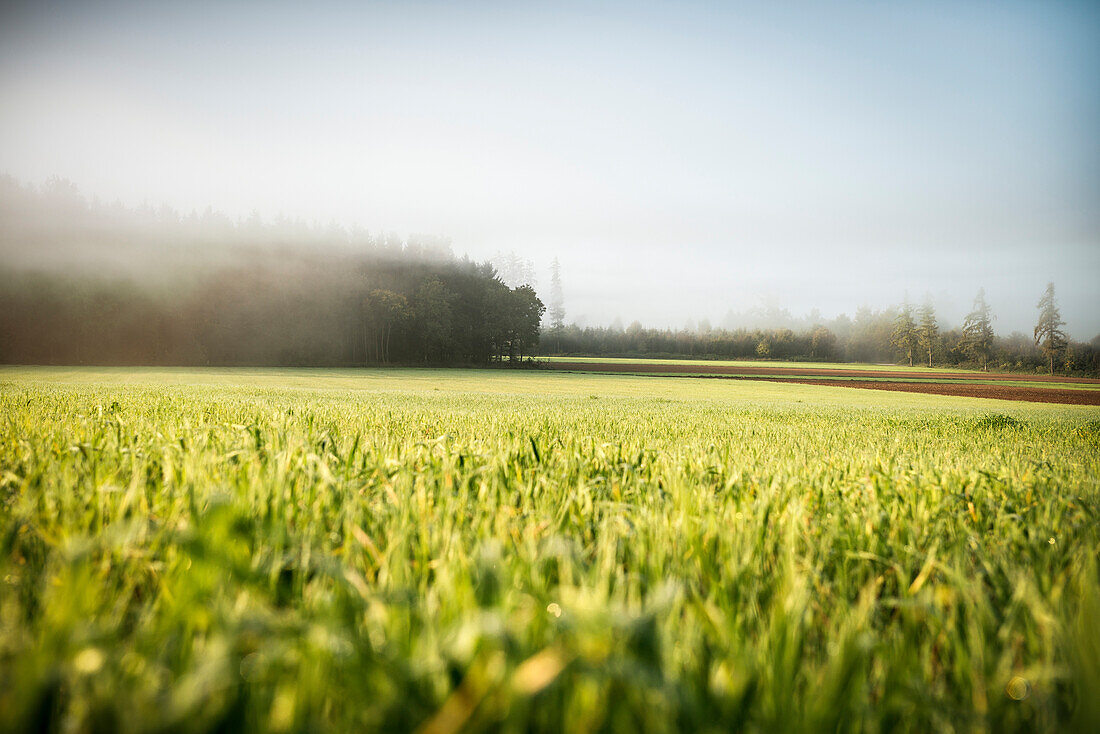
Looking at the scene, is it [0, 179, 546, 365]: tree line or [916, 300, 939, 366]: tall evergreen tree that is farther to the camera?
[916, 300, 939, 366]: tall evergreen tree

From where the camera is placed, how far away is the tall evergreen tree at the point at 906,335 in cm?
10638

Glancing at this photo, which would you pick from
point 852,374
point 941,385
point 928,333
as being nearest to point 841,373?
point 852,374

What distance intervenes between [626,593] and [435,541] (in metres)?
0.53

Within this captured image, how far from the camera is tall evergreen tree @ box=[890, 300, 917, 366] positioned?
4188 inches

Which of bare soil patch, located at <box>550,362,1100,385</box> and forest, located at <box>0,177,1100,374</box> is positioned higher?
forest, located at <box>0,177,1100,374</box>

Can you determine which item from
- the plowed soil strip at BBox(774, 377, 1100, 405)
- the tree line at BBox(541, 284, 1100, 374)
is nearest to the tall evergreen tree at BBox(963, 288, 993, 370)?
the tree line at BBox(541, 284, 1100, 374)

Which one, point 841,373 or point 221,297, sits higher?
point 221,297

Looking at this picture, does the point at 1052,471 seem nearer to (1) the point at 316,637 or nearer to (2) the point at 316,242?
(1) the point at 316,637

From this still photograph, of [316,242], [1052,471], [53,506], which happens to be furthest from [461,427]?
[316,242]

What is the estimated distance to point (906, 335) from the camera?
108m

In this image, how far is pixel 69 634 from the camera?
705 mm

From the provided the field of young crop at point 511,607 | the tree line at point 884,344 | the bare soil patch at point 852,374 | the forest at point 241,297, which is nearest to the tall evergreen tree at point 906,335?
the tree line at point 884,344

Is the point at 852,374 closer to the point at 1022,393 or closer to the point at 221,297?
the point at 1022,393

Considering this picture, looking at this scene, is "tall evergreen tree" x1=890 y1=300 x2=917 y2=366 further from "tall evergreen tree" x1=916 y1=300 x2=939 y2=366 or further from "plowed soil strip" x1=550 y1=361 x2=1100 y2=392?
"plowed soil strip" x1=550 y1=361 x2=1100 y2=392
